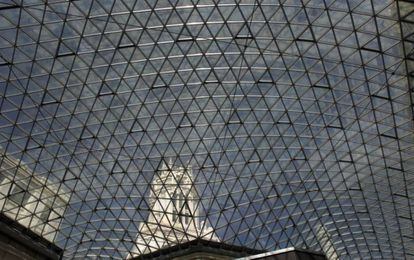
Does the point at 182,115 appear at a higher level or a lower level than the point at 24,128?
higher

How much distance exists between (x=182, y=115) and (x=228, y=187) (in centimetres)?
1023

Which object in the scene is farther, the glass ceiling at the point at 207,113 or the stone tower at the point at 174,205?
the stone tower at the point at 174,205

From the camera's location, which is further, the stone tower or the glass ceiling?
the stone tower

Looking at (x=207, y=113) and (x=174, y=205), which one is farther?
(x=174, y=205)

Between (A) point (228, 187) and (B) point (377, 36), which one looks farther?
(A) point (228, 187)

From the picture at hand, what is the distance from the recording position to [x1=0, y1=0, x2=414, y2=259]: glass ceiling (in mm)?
30484

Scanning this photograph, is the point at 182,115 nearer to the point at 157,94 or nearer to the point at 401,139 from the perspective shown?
the point at 157,94

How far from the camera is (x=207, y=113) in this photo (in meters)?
38.3

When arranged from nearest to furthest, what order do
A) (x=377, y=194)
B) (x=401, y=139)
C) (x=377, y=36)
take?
(x=377, y=36) < (x=401, y=139) < (x=377, y=194)

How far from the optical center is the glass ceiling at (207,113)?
30.5 meters

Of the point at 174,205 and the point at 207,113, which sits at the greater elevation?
the point at 207,113

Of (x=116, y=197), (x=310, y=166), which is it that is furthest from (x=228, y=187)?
(x=116, y=197)

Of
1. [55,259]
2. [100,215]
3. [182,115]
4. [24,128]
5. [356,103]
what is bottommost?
[55,259]

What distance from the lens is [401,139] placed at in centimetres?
4028
